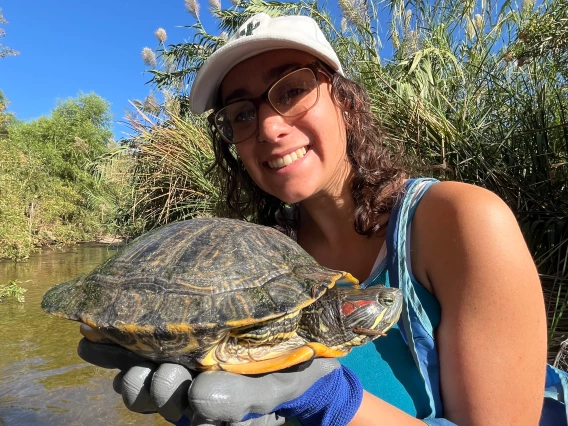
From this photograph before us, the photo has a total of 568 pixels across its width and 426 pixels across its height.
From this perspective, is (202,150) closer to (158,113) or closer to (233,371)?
(158,113)

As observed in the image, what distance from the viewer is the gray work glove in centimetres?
103

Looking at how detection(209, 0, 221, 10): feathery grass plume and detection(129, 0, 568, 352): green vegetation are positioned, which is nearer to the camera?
detection(129, 0, 568, 352): green vegetation

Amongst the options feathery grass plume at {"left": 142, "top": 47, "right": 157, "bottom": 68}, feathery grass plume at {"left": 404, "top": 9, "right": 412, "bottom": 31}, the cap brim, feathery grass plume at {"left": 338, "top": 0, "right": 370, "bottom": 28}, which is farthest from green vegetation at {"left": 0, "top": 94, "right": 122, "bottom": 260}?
the cap brim

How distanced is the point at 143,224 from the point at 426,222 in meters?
5.23

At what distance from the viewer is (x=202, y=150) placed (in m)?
5.39

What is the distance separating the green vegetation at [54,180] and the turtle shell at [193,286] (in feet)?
21.2

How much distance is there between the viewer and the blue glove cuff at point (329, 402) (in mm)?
1093

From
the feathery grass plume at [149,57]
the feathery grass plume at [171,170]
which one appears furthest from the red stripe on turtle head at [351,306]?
the feathery grass plume at [149,57]

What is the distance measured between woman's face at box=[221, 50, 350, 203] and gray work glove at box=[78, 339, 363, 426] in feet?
2.33

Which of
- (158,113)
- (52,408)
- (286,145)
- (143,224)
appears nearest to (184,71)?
(158,113)

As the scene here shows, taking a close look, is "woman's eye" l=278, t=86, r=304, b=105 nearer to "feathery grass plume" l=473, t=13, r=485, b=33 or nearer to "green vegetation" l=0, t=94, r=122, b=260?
"feathery grass plume" l=473, t=13, r=485, b=33

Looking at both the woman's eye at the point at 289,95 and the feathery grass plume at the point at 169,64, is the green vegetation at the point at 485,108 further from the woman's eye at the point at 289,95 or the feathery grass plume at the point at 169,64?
the feathery grass plume at the point at 169,64

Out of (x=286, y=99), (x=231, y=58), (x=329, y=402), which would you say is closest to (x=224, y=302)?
(x=329, y=402)

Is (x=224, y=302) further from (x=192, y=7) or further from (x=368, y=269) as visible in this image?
(x=192, y=7)
